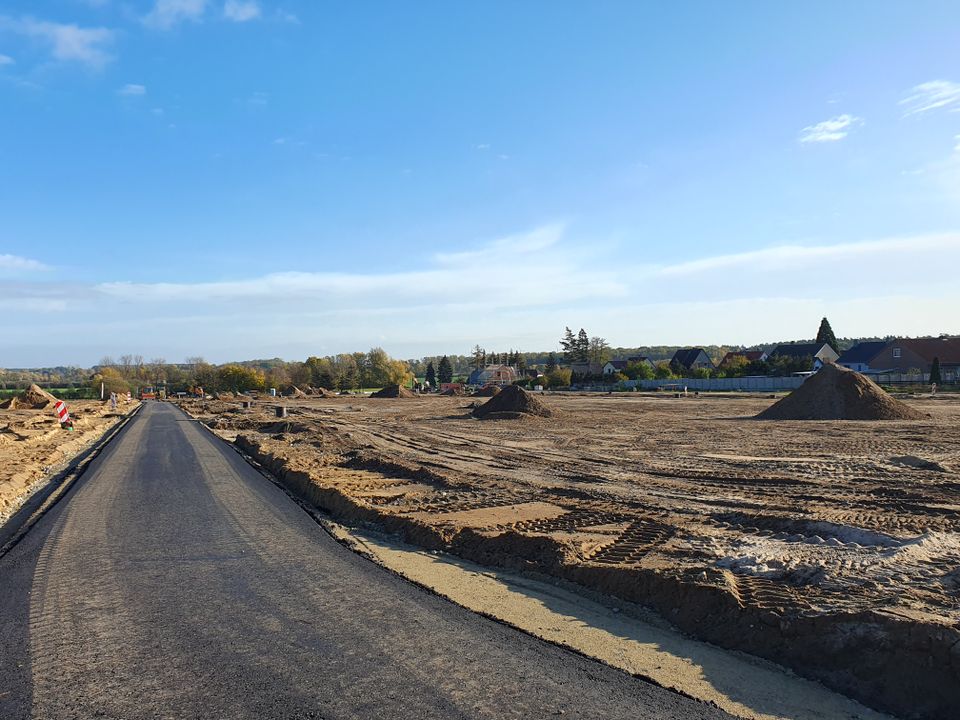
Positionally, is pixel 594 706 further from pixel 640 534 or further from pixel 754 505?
pixel 754 505

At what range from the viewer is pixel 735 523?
32.8 feet

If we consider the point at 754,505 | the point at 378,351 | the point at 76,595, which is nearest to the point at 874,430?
the point at 754,505

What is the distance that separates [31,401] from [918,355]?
87750 mm

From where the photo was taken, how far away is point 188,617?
6.43 m

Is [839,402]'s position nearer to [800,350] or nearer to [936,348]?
[936,348]

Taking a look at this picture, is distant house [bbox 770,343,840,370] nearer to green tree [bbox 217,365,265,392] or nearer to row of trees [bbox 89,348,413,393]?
row of trees [bbox 89,348,413,393]

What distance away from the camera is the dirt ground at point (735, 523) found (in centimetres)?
546

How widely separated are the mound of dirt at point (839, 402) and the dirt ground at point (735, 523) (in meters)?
4.39

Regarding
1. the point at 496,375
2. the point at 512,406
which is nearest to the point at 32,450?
the point at 512,406

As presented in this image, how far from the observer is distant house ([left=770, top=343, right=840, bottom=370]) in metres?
77.7

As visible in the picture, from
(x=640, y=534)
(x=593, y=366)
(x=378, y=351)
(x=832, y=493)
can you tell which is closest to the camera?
(x=640, y=534)

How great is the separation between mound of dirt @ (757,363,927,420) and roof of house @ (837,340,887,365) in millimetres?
52490

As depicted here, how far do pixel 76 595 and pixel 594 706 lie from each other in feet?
18.9

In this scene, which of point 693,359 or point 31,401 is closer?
point 31,401
